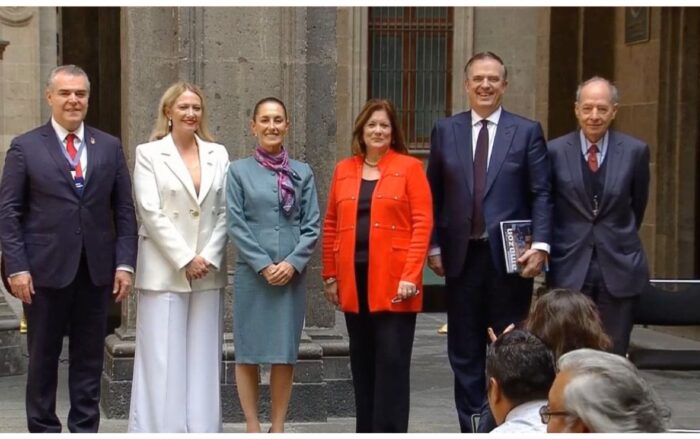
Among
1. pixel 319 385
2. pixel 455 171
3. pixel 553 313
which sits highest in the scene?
pixel 455 171

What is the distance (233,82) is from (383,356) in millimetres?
2102

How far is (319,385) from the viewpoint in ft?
30.0

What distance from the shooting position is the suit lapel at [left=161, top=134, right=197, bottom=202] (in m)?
7.91

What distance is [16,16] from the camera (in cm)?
1717

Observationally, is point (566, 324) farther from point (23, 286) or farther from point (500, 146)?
point (23, 286)

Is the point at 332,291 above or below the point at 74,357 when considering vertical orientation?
above

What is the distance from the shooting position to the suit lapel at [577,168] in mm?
7832

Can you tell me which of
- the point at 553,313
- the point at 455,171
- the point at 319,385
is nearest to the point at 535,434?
the point at 553,313

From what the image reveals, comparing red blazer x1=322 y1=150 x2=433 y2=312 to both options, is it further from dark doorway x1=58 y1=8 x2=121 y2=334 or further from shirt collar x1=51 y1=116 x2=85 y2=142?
dark doorway x1=58 y1=8 x2=121 y2=334

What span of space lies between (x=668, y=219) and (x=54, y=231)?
904 cm

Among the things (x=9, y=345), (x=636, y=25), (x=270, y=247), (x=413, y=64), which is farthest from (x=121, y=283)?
(x=413, y=64)

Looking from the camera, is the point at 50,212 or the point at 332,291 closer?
the point at 50,212

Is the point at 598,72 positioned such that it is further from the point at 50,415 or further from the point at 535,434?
the point at 535,434

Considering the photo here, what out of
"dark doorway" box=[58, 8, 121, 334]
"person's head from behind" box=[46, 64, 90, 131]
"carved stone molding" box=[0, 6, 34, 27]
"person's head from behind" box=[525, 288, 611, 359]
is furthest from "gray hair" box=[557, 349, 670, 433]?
"carved stone molding" box=[0, 6, 34, 27]
